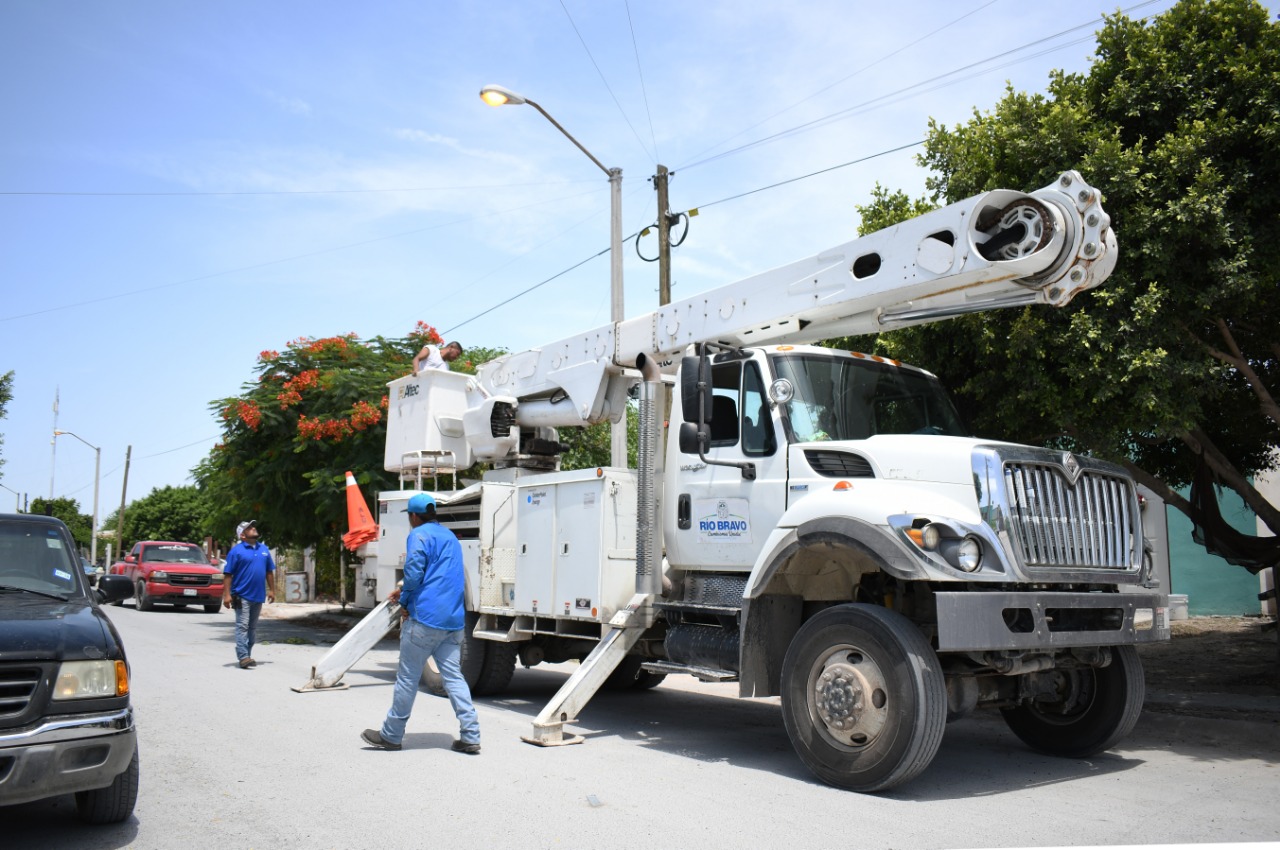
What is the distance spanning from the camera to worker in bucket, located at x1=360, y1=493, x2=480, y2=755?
7242 millimetres

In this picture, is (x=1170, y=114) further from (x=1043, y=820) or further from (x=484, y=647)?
(x=484, y=647)

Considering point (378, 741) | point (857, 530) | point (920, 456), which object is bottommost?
point (378, 741)

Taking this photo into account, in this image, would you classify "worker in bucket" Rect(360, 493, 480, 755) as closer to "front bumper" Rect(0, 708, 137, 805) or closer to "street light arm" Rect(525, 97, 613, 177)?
"front bumper" Rect(0, 708, 137, 805)

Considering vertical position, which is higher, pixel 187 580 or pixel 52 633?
pixel 52 633

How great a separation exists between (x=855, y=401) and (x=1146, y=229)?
2.82 m

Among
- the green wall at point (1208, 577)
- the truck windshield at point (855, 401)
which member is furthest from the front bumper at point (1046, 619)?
the green wall at point (1208, 577)

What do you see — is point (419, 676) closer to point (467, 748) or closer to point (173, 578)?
point (467, 748)

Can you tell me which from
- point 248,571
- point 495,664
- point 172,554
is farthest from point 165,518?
point 495,664

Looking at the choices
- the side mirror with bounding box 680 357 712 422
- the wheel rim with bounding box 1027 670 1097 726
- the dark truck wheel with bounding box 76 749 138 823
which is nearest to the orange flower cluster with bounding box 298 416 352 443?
the side mirror with bounding box 680 357 712 422

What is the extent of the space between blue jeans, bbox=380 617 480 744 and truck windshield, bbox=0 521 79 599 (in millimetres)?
2208

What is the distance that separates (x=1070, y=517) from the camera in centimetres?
660

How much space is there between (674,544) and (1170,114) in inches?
220

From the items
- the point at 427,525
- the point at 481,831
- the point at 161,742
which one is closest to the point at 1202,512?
the point at 427,525

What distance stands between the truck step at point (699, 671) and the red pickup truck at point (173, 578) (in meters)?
20.6
